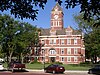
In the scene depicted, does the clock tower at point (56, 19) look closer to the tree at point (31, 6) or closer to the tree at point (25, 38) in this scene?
the tree at point (25, 38)

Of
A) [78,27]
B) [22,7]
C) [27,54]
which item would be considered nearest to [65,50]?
[27,54]

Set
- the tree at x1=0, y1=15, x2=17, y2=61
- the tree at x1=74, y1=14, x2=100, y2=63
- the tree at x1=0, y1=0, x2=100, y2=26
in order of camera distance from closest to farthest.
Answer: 1. the tree at x1=0, y1=0, x2=100, y2=26
2. the tree at x1=74, y1=14, x2=100, y2=63
3. the tree at x1=0, y1=15, x2=17, y2=61

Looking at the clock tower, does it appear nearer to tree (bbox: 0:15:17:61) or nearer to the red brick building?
the red brick building

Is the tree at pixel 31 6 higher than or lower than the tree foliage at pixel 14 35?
lower

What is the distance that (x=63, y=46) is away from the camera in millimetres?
101938

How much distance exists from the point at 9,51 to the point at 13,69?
41622mm

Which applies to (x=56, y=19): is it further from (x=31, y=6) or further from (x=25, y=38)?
(x=31, y=6)

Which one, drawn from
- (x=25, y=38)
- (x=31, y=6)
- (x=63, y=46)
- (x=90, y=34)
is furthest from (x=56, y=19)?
(x=31, y=6)

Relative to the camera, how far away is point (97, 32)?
209 ft

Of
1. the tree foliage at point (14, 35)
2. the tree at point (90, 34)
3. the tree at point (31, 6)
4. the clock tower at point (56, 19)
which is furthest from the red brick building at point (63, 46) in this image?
the tree at point (31, 6)

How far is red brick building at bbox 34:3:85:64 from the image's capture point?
10119 cm

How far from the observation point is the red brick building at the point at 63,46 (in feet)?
332

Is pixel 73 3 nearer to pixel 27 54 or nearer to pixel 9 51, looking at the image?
pixel 9 51

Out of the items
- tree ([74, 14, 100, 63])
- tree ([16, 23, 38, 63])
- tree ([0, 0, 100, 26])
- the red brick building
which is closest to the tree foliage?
tree ([16, 23, 38, 63])
